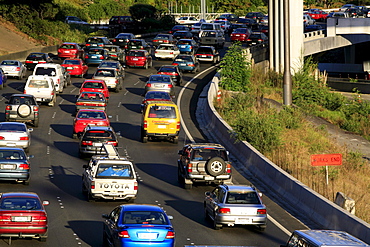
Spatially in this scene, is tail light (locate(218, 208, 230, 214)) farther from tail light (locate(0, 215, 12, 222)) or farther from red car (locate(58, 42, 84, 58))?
red car (locate(58, 42, 84, 58))

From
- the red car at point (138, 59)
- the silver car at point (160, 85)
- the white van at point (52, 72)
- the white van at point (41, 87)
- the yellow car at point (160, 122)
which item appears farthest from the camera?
the red car at point (138, 59)

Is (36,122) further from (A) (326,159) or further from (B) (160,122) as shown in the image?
(A) (326,159)

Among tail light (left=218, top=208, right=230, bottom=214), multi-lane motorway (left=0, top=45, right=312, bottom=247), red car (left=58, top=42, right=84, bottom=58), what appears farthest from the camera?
red car (left=58, top=42, right=84, bottom=58)

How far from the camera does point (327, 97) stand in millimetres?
56594

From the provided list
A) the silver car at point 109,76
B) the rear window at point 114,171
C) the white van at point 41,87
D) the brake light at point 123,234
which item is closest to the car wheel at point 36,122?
the white van at point 41,87

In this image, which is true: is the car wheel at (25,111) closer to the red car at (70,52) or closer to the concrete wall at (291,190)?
the concrete wall at (291,190)

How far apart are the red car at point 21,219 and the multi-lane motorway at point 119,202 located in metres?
0.50

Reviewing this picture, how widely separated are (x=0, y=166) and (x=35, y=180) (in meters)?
2.16

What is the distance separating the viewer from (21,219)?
63.9 ft

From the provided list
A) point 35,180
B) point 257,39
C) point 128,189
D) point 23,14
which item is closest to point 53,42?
point 23,14

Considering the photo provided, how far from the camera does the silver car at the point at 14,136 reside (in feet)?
108

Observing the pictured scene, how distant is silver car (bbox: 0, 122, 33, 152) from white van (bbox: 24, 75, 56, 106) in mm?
11239

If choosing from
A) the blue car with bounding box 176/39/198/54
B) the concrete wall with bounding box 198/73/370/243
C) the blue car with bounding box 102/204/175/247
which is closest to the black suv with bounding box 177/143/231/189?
the concrete wall with bounding box 198/73/370/243

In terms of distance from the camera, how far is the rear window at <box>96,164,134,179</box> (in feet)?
80.4
